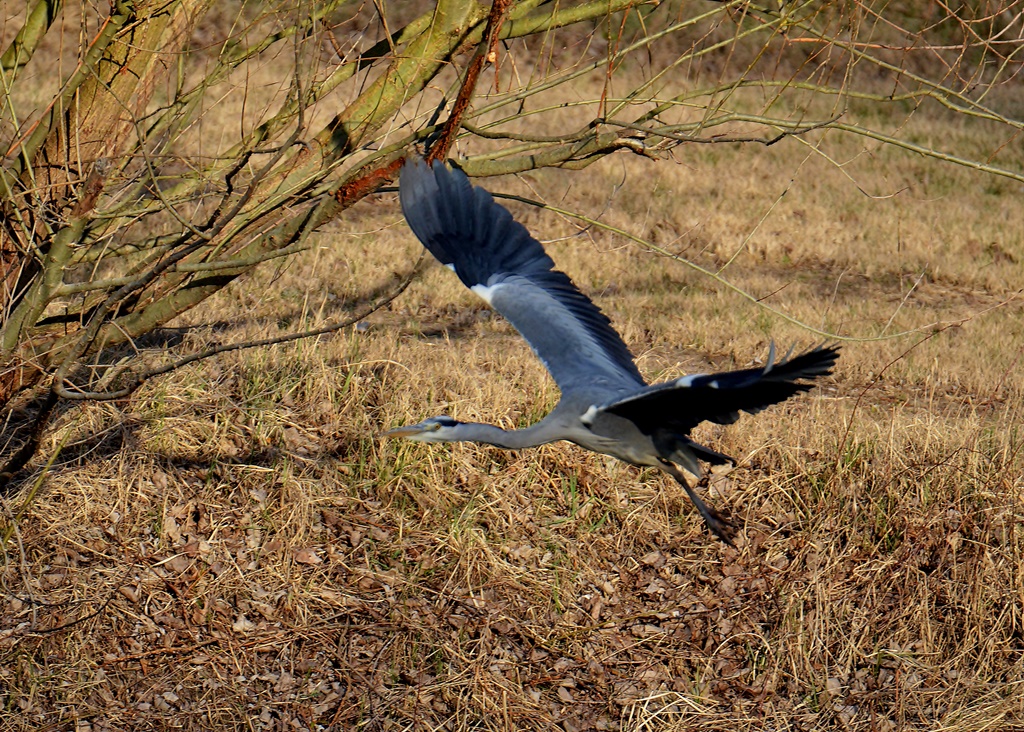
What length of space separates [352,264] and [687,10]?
10.2 meters

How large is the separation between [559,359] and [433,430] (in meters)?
0.59

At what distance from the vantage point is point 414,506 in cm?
602

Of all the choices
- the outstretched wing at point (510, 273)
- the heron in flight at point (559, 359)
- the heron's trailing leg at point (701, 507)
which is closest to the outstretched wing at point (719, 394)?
the heron in flight at point (559, 359)

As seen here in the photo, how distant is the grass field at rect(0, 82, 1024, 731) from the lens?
5.07 meters

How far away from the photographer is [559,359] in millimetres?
4551

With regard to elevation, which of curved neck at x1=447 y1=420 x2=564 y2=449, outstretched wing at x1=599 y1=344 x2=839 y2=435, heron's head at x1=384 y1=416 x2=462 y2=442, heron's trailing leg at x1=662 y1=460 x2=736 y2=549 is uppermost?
outstretched wing at x1=599 y1=344 x2=839 y2=435

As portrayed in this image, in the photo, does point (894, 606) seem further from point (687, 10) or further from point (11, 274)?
point (687, 10)

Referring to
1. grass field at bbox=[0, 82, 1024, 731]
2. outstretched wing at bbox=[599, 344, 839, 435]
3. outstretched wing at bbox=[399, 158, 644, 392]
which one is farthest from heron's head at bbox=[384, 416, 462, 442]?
grass field at bbox=[0, 82, 1024, 731]

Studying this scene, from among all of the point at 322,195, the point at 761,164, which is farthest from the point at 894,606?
the point at 761,164

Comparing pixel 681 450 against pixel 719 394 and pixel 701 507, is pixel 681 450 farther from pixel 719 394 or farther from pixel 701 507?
pixel 719 394

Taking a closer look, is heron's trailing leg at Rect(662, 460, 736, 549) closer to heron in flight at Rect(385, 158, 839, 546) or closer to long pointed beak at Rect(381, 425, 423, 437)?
heron in flight at Rect(385, 158, 839, 546)

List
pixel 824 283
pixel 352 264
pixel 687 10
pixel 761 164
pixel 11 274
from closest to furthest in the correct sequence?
pixel 11 274, pixel 352 264, pixel 824 283, pixel 761 164, pixel 687 10

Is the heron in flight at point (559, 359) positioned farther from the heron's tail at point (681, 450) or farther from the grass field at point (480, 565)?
the grass field at point (480, 565)

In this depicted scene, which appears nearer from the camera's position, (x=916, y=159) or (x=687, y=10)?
(x=916, y=159)
